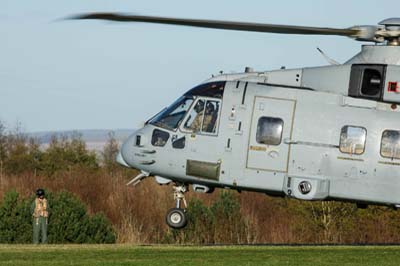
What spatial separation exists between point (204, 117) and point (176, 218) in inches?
85.8

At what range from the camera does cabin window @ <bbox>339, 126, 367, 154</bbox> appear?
27.3 meters

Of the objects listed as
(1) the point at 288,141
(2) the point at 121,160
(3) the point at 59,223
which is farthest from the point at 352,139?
(3) the point at 59,223

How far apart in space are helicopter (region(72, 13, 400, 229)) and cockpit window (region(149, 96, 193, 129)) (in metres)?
0.09

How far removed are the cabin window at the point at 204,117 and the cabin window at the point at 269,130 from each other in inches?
37.6

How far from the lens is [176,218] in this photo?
28688 millimetres

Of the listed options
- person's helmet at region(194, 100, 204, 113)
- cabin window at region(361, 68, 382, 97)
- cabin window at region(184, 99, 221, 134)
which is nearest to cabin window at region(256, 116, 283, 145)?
cabin window at region(184, 99, 221, 134)

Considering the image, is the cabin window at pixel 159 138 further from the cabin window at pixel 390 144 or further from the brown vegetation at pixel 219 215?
the brown vegetation at pixel 219 215

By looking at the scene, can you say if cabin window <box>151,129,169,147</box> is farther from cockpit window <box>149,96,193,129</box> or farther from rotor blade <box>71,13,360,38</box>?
rotor blade <box>71,13,360,38</box>

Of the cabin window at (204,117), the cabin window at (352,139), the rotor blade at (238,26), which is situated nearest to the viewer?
the rotor blade at (238,26)

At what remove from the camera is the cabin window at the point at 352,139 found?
1074 inches

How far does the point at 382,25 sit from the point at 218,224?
3158 centimetres

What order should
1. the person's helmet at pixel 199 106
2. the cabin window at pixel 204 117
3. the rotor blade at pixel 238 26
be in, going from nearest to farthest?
1. the rotor blade at pixel 238 26
2. the cabin window at pixel 204 117
3. the person's helmet at pixel 199 106

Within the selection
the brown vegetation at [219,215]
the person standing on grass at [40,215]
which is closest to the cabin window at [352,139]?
the person standing on grass at [40,215]

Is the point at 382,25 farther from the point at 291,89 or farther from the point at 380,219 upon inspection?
the point at 380,219
